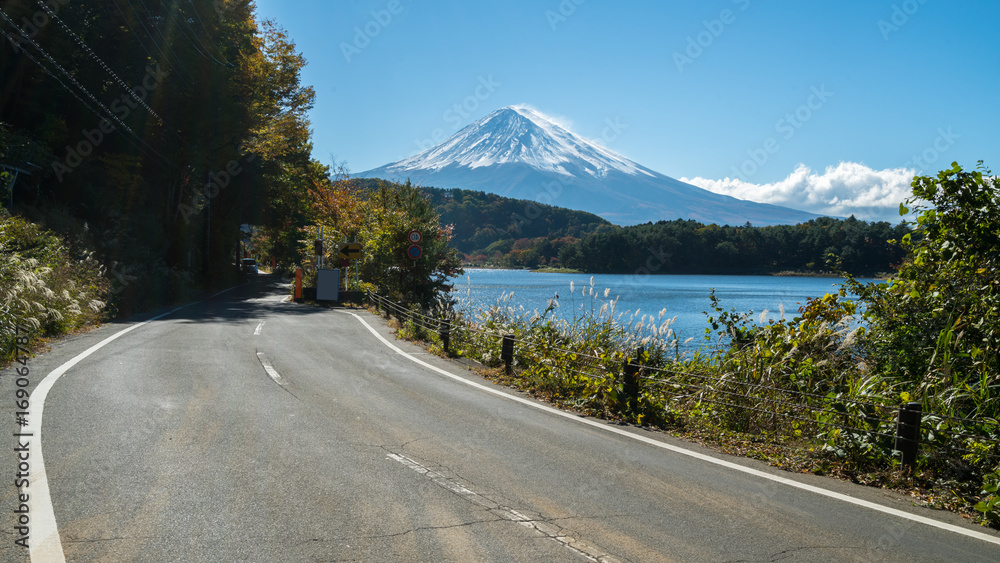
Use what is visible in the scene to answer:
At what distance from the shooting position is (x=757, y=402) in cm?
743

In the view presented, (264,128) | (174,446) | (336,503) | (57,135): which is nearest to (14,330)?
(174,446)

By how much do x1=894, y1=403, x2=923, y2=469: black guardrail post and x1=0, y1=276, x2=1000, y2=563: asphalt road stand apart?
0.60m

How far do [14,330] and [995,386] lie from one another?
13728 mm

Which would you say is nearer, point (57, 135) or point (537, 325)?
point (537, 325)

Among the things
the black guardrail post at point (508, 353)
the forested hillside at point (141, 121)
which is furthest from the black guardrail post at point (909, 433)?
the forested hillside at point (141, 121)

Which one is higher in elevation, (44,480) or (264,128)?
(264,128)

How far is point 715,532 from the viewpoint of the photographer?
13.7 feet

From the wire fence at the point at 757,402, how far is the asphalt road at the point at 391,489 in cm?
79

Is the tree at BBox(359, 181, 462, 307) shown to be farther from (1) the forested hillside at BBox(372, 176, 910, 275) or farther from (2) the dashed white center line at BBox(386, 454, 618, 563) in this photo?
(1) the forested hillside at BBox(372, 176, 910, 275)

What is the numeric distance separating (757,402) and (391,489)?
15.9ft

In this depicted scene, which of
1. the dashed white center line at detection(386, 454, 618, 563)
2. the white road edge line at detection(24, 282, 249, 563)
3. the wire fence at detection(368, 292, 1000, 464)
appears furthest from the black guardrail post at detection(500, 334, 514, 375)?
the white road edge line at detection(24, 282, 249, 563)

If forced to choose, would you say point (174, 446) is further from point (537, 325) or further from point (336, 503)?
point (537, 325)

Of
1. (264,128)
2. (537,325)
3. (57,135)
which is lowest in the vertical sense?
(537,325)

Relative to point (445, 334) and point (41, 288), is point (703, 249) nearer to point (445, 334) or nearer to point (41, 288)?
point (445, 334)
